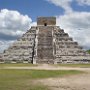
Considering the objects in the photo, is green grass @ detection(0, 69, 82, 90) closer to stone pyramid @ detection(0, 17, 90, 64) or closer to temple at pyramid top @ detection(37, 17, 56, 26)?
stone pyramid @ detection(0, 17, 90, 64)

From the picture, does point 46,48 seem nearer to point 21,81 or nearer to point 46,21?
point 46,21

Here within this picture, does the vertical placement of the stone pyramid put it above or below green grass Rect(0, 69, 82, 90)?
above

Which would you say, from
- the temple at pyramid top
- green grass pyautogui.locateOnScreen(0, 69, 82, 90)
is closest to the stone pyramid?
the temple at pyramid top

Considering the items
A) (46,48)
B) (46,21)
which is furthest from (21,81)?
(46,21)

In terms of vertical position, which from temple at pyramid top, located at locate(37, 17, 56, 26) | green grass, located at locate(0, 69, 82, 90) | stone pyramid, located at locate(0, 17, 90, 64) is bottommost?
green grass, located at locate(0, 69, 82, 90)

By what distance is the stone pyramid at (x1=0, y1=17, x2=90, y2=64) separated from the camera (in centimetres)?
4856

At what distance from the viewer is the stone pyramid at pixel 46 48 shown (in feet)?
159

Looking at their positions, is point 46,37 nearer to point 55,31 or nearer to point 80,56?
point 55,31

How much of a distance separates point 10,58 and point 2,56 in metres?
1.78

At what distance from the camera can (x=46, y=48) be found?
49.5 meters

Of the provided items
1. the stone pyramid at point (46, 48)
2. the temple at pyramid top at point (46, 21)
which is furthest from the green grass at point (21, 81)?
the temple at pyramid top at point (46, 21)

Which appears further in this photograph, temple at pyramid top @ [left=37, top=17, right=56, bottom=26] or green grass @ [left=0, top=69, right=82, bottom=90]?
temple at pyramid top @ [left=37, top=17, right=56, bottom=26]

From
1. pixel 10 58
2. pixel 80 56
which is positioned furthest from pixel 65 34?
pixel 10 58

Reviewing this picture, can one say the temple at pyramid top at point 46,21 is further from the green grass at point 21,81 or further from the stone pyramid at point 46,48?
the green grass at point 21,81
